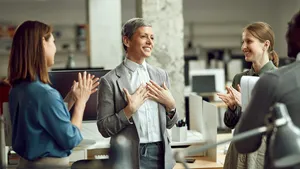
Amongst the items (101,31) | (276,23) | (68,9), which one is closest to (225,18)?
(276,23)

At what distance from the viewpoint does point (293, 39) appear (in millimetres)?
1892

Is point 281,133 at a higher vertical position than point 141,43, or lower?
lower

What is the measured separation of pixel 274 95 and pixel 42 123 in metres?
1.01

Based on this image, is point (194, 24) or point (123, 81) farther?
point (194, 24)

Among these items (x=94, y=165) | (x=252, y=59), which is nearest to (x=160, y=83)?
(x=252, y=59)

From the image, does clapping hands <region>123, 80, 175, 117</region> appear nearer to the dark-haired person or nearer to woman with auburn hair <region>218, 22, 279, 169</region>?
woman with auburn hair <region>218, 22, 279, 169</region>

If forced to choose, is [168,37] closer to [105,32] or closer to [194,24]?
[105,32]

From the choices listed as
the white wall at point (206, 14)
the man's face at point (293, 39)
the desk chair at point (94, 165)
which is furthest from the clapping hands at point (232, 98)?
the white wall at point (206, 14)

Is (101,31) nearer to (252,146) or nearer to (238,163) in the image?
(238,163)

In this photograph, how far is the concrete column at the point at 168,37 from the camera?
4.80 meters

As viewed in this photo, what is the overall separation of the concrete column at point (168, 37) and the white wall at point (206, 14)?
7181 mm

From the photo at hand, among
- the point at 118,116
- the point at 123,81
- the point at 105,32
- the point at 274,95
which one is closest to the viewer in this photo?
the point at 274,95

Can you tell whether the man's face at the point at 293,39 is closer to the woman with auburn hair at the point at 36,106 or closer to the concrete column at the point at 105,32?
the woman with auburn hair at the point at 36,106

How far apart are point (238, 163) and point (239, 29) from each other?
9.76m
